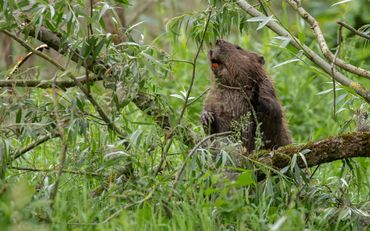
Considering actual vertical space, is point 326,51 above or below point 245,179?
above

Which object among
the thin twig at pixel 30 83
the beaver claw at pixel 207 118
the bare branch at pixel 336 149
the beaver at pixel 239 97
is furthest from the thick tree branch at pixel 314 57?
the thin twig at pixel 30 83

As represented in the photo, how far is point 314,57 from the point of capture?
15.0ft

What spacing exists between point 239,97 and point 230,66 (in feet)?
0.68

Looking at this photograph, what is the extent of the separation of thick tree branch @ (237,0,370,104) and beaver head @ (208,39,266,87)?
2.31ft

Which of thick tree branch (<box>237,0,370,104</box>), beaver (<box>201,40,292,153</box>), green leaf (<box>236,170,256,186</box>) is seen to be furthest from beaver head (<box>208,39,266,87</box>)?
green leaf (<box>236,170,256,186</box>)

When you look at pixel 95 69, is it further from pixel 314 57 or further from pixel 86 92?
pixel 314 57

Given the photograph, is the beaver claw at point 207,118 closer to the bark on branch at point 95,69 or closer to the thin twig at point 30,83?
the bark on branch at point 95,69

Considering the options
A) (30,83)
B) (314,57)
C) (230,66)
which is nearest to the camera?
(30,83)

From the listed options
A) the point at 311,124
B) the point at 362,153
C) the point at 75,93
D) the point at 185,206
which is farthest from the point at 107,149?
the point at 311,124

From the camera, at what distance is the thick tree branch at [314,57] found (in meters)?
4.50

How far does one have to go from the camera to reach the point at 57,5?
13.0ft

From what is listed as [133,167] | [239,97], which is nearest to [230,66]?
[239,97]

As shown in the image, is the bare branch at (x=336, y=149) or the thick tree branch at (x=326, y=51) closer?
the bare branch at (x=336, y=149)

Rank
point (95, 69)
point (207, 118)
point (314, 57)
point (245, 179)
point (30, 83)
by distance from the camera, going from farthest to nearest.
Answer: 1. point (207, 118)
2. point (314, 57)
3. point (95, 69)
4. point (30, 83)
5. point (245, 179)
